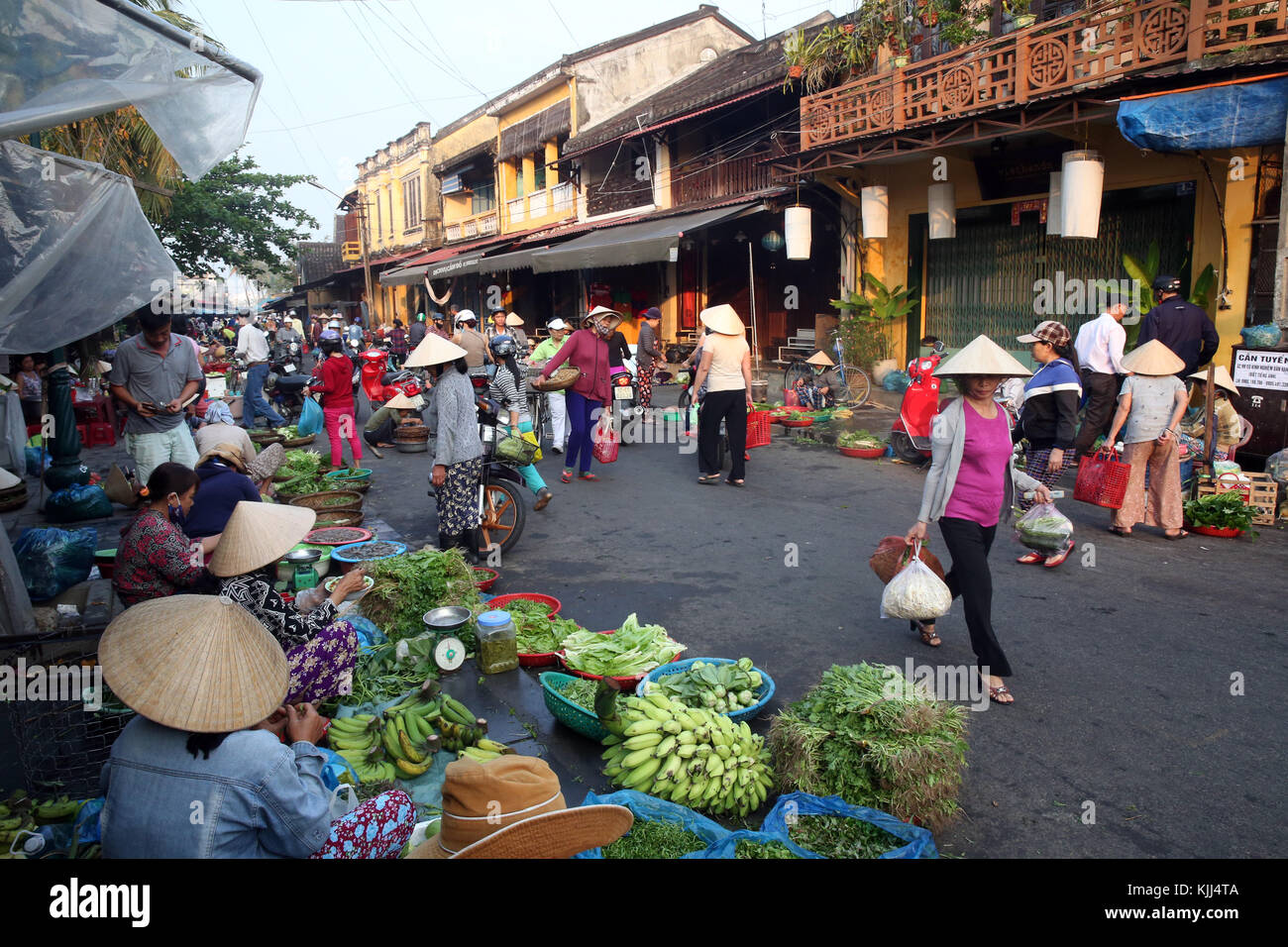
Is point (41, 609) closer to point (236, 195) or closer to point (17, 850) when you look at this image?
point (17, 850)

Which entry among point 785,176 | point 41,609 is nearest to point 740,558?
point 41,609

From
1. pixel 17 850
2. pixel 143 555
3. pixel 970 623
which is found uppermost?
pixel 143 555

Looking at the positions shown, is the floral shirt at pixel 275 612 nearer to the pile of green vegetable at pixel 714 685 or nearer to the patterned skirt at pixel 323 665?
the patterned skirt at pixel 323 665

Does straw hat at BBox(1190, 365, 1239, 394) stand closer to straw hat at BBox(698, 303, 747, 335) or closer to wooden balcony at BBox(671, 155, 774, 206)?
straw hat at BBox(698, 303, 747, 335)

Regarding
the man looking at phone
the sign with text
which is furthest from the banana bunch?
the sign with text

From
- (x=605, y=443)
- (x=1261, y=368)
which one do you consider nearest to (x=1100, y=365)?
(x=1261, y=368)

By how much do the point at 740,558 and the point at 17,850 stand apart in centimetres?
498

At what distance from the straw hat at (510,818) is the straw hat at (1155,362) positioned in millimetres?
6150

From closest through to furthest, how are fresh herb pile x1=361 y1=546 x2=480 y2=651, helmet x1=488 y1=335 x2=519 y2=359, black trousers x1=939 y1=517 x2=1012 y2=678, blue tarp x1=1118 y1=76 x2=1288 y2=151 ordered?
black trousers x1=939 y1=517 x2=1012 y2=678 < fresh herb pile x1=361 y1=546 x2=480 y2=651 < blue tarp x1=1118 y1=76 x2=1288 y2=151 < helmet x1=488 y1=335 x2=519 y2=359

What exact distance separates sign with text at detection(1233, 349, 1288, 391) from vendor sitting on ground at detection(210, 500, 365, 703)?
8.40 metres

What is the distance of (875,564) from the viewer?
5.04 m

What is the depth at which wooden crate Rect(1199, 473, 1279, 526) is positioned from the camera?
24.3 ft

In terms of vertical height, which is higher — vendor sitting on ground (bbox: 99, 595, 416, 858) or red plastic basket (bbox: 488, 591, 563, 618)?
vendor sitting on ground (bbox: 99, 595, 416, 858)

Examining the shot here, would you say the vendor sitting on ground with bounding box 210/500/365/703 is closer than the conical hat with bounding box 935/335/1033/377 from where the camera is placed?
Yes
